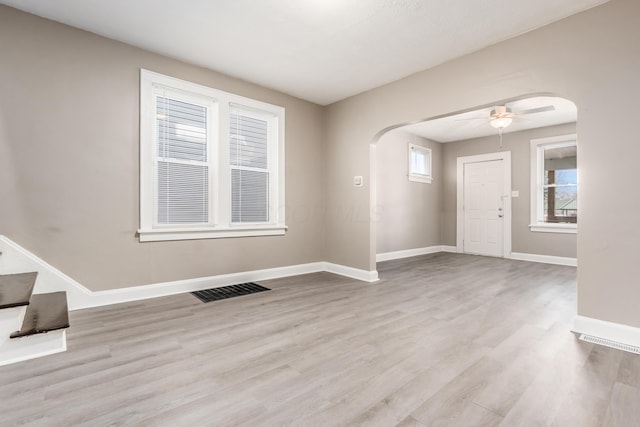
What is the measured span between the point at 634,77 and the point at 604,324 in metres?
1.93

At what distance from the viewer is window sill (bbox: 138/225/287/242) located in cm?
338

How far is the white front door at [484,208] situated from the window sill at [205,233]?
4890 millimetres

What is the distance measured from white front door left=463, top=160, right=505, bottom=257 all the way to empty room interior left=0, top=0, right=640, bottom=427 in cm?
191

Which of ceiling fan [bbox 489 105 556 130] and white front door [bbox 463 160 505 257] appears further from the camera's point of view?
white front door [bbox 463 160 505 257]

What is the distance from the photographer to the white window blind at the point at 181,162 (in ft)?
11.5

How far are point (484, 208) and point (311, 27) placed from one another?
5.90 m

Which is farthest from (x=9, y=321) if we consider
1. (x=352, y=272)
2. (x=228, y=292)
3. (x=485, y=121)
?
(x=485, y=121)

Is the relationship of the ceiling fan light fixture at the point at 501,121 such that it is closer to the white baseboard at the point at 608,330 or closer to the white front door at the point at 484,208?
the white front door at the point at 484,208

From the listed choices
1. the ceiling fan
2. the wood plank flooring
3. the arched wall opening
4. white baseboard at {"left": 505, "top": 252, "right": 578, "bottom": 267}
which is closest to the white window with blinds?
the wood plank flooring

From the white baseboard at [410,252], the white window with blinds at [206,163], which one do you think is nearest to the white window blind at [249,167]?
the white window with blinds at [206,163]

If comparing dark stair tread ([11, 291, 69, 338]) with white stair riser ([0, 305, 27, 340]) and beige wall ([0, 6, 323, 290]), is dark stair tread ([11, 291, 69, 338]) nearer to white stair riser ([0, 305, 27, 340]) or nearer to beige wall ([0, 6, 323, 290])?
white stair riser ([0, 305, 27, 340])

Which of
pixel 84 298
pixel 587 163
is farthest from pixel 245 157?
pixel 587 163

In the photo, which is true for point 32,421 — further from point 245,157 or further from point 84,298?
point 245,157

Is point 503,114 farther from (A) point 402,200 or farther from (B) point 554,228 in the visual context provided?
(B) point 554,228
